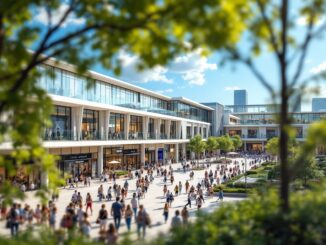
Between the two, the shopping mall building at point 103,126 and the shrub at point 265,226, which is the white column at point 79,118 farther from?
the shrub at point 265,226

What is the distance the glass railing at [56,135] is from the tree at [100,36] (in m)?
21.9

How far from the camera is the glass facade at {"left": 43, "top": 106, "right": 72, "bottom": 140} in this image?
98.8ft

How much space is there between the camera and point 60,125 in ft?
116

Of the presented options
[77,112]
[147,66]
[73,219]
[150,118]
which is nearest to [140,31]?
[147,66]

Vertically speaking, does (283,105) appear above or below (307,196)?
above

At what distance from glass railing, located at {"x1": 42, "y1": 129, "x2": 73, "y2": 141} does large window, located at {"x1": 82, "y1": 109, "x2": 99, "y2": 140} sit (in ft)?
16.5

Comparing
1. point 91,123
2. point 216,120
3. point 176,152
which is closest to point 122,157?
point 91,123

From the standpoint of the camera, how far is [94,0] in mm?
7113

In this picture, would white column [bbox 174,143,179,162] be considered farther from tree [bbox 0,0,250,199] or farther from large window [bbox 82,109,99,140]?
tree [bbox 0,0,250,199]

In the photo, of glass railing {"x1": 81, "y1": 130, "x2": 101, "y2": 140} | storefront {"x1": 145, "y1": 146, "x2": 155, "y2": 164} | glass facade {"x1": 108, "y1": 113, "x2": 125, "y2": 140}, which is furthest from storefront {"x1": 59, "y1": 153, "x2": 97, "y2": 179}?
storefront {"x1": 145, "y1": 146, "x2": 155, "y2": 164}

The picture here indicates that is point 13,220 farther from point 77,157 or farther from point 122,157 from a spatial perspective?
point 122,157

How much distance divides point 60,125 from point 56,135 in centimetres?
469

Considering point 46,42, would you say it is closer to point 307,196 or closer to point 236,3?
point 236,3

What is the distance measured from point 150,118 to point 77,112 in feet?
75.3
